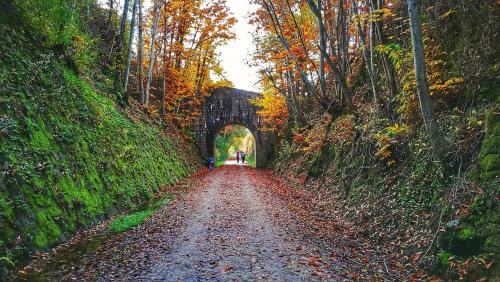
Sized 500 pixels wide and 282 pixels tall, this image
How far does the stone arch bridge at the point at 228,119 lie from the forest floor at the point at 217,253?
21.3m

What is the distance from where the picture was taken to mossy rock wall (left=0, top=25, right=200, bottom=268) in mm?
5668

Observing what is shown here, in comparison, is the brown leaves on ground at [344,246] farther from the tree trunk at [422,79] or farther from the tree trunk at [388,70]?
the tree trunk at [388,70]

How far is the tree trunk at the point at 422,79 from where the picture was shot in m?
5.69

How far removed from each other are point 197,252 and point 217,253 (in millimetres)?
354

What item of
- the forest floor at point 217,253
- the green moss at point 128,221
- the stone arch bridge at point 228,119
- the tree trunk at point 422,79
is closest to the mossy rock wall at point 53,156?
the green moss at point 128,221

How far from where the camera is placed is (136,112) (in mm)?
16984

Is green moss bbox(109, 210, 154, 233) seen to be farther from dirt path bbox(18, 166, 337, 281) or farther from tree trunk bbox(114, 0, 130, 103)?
tree trunk bbox(114, 0, 130, 103)

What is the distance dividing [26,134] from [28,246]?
A: 94.3 inches

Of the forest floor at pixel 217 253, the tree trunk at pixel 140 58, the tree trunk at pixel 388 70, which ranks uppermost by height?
the tree trunk at pixel 140 58

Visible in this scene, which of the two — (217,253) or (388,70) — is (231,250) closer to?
(217,253)

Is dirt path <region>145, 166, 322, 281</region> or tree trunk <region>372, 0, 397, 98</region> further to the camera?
tree trunk <region>372, 0, 397, 98</region>

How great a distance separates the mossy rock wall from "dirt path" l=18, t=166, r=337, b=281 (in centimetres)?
68

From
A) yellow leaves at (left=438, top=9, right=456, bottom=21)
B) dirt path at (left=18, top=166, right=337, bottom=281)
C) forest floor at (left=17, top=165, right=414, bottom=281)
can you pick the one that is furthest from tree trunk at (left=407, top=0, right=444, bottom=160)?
dirt path at (left=18, top=166, right=337, bottom=281)

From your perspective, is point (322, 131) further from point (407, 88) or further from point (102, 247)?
point (102, 247)
